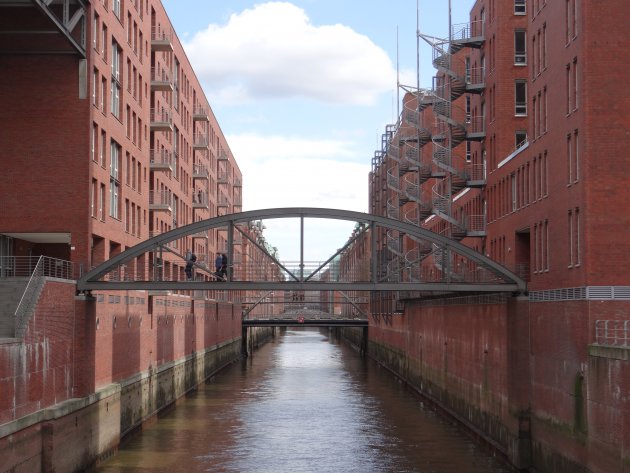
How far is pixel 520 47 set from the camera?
42.7 metres

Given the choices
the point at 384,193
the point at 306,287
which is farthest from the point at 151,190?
the point at 384,193

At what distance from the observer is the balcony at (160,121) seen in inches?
1918

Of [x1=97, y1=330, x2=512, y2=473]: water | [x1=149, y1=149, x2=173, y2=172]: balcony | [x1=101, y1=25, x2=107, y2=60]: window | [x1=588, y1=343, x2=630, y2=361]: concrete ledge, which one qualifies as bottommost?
[x1=97, y1=330, x2=512, y2=473]: water

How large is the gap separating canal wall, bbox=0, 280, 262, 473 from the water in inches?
50.5

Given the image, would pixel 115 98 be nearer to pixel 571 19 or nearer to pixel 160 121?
pixel 160 121

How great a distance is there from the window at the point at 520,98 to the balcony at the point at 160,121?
56.1 feet

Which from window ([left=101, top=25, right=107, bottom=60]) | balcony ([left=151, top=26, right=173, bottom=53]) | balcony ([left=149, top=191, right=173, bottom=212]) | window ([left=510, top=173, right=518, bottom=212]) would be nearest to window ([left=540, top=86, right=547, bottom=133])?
window ([left=510, top=173, right=518, bottom=212])

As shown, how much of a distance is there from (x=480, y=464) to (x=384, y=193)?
182 ft

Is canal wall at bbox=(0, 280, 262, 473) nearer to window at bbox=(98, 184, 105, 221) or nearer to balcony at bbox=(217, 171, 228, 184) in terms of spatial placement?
window at bbox=(98, 184, 105, 221)

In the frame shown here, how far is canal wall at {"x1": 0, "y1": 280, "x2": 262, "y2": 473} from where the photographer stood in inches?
885

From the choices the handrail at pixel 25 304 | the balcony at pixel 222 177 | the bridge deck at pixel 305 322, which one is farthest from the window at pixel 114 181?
→ the balcony at pixel 222 177

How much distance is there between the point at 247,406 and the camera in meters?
46.5

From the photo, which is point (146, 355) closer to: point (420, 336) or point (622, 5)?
point (420, 336)

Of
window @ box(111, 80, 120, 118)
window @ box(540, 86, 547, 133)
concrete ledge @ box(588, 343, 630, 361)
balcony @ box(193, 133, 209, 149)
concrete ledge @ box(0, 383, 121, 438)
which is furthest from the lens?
balcony @ box(193, 133, 209, 149)
